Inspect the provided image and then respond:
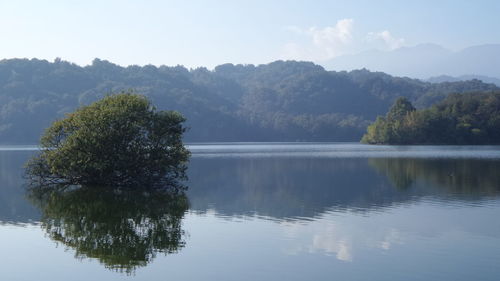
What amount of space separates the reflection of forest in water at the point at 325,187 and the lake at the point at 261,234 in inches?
5.0

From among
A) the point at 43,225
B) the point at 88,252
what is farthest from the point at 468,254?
the point at 43,225

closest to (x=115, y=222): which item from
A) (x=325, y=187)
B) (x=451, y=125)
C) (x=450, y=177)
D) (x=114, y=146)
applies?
(x=114, y=146)

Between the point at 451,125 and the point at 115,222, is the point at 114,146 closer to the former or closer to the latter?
the point at 115,222

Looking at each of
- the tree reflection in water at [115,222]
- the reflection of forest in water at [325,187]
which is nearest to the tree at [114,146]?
the tree reflection in water at [115,222]

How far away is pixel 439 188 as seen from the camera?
1606 inches

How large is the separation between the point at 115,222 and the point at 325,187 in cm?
1923

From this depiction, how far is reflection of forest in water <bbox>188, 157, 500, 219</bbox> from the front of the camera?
32.8 meters

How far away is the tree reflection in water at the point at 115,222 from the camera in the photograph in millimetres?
20406

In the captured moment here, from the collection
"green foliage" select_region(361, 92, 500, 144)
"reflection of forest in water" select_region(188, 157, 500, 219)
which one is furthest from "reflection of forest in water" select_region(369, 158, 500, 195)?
"green foliage" select_region(361, 92, 500, 144)

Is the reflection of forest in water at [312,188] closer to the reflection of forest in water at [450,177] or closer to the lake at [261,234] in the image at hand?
the reflection of forest in water at [450,177]

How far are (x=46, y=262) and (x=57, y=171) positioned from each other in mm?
22126

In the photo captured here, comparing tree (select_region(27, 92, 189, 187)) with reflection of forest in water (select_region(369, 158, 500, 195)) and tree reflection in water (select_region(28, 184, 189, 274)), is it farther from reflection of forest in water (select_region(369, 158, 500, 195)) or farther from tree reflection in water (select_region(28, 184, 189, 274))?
reflection of forest in water (select_region(369, 158, 500, 195))

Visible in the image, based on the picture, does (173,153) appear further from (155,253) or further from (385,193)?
(155,253)

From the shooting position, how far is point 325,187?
138ft
